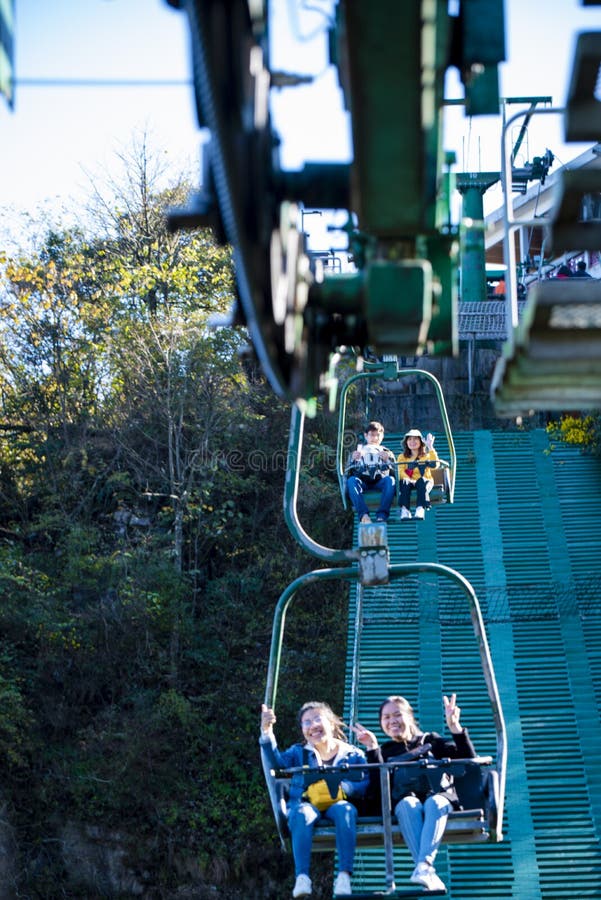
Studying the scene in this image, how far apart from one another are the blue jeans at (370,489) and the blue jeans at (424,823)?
15.6 ft

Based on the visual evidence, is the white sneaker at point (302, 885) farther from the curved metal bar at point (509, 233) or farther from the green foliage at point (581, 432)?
the green foliage at point (581, 432)

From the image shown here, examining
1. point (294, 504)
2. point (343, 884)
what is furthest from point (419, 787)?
point (294, 504)

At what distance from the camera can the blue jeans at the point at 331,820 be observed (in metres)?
7.75

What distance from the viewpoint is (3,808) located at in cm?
1638

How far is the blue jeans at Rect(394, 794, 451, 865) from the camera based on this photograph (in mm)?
7672

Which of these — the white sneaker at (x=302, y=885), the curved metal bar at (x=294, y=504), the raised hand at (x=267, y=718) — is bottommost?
the white sneaker at (x=302, y=885)

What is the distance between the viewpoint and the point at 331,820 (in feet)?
25.7

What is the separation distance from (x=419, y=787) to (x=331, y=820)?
469 mm

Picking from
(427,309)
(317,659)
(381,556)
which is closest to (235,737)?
(317,659)

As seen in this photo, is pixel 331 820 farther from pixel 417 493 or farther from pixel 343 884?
pixel 417 493

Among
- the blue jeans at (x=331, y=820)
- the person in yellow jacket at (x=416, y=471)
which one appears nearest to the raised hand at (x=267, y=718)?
the blue jeans at (x=331, y=820)

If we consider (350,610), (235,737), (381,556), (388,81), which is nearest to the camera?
(388,81)

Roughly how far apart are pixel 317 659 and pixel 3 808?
12.3 feet

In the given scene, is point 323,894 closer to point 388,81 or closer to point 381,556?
point 381,556
